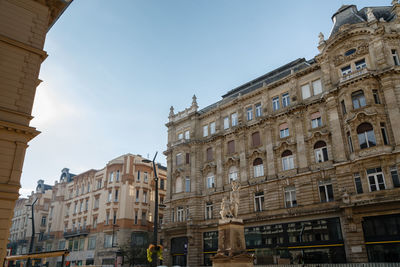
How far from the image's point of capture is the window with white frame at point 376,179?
24889 mm

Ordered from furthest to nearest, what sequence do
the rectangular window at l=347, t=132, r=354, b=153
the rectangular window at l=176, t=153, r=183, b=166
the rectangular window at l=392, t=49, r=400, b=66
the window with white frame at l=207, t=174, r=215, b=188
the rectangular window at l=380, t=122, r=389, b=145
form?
the rectangular window at l=176, t=153, r=183, b=166 < the window with white frame at l=207, t=174, r=215, b=188 < the rectangular window at l=347, t=132, r=354, b=153 < the rectangular window at l=392, t=49, r=400, b=66 < the rectangular window at l=380, t=122, r=389, b=145

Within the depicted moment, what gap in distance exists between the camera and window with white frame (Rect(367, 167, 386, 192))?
24.9m

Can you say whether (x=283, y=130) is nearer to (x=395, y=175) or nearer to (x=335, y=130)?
(x=335, y=130)

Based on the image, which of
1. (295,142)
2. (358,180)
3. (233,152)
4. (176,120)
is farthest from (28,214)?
(358,180)

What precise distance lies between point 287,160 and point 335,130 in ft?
18.9

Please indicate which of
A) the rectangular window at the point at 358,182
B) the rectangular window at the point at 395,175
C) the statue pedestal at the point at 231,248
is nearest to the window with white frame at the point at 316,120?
the rectangular window at the point at 358,182

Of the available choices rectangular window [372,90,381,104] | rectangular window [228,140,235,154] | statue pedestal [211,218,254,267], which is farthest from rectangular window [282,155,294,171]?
statue pedestal [211,218,254,267]

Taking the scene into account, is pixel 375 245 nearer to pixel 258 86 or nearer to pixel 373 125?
pixel 373 125

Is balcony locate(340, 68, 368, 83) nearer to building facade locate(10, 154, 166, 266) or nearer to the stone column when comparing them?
the stone column

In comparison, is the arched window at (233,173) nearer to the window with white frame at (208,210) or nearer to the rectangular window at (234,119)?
the window with white frame at (208,210)

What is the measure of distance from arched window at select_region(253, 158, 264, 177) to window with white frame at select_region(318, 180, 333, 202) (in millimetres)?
6601

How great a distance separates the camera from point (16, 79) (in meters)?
15.9

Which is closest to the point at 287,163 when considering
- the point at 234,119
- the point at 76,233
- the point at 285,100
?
the point at 285,100

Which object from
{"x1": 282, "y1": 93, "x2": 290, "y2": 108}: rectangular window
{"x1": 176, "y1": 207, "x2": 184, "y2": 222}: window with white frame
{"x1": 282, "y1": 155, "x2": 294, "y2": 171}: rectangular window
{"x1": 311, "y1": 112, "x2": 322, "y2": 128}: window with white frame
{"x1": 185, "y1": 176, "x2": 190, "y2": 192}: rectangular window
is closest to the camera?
{"x1": 311, "y1": 112, "x2": 322, "y2": 128}: window with white frame
